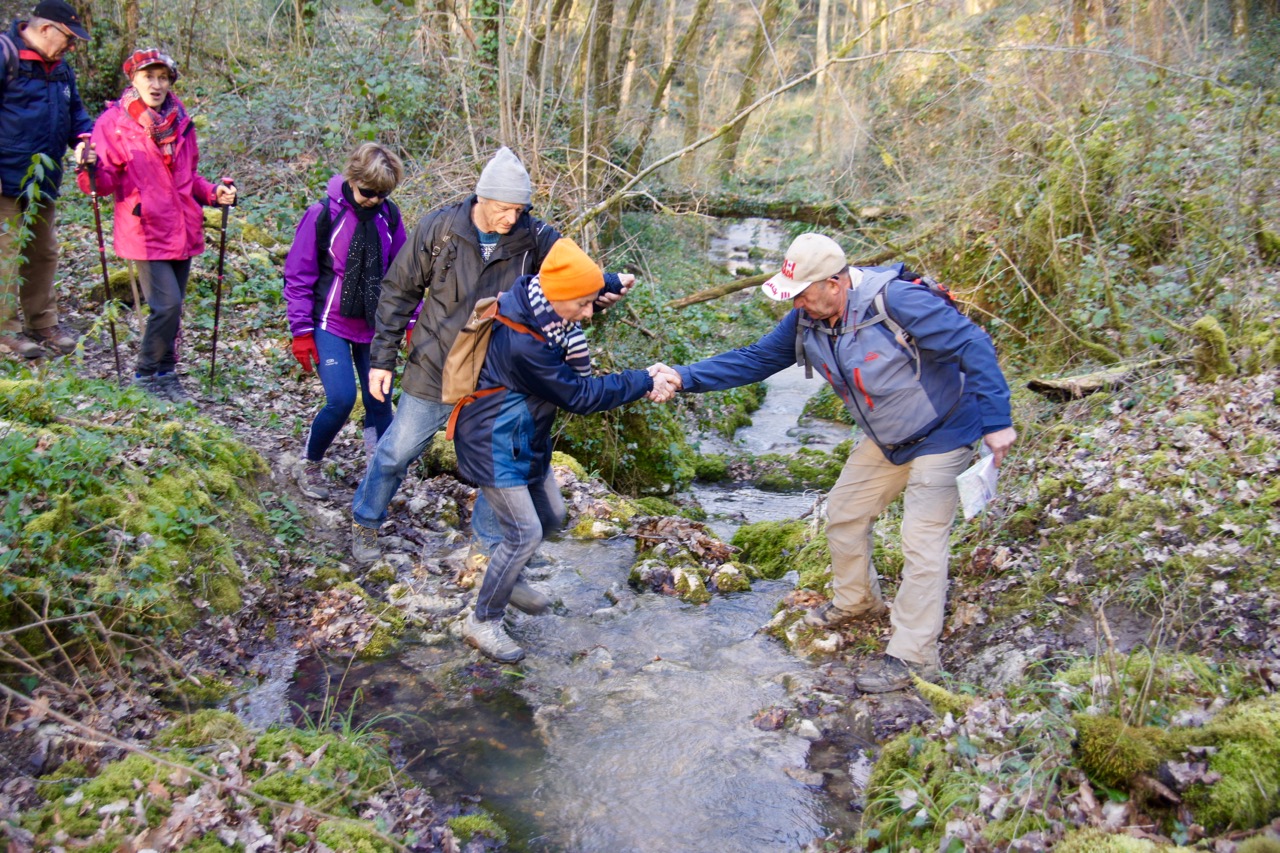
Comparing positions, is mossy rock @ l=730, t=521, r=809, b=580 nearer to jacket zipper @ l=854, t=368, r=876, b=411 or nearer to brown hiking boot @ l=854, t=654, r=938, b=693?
brown hiking boot @ l=854, t=654, r=938, b=693

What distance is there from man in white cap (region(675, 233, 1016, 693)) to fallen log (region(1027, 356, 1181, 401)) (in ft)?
8.39

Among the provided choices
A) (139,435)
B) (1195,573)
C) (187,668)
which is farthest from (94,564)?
(1195,573)

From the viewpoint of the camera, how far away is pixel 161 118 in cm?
586

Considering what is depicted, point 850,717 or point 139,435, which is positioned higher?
point 139,435

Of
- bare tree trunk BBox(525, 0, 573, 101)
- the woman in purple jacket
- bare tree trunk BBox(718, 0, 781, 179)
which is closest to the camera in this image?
the woman in purple jacket

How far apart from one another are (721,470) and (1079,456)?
4.59 m

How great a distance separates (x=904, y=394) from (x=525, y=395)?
1841mm

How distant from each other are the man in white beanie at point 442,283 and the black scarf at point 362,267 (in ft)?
1.63

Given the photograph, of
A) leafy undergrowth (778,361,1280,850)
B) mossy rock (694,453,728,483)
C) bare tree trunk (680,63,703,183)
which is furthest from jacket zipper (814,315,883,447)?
bare tree trunk (680,63,703,183)

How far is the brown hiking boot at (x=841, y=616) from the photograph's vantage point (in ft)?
16.3

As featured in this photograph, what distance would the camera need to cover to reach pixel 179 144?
598 cm

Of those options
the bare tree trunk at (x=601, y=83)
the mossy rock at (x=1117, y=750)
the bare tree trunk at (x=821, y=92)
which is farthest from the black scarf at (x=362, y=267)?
the bare tree trunk at (x=821, y=92)

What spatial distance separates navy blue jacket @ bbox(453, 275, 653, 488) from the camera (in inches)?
161

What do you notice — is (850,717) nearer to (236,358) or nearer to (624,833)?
(624,833)
